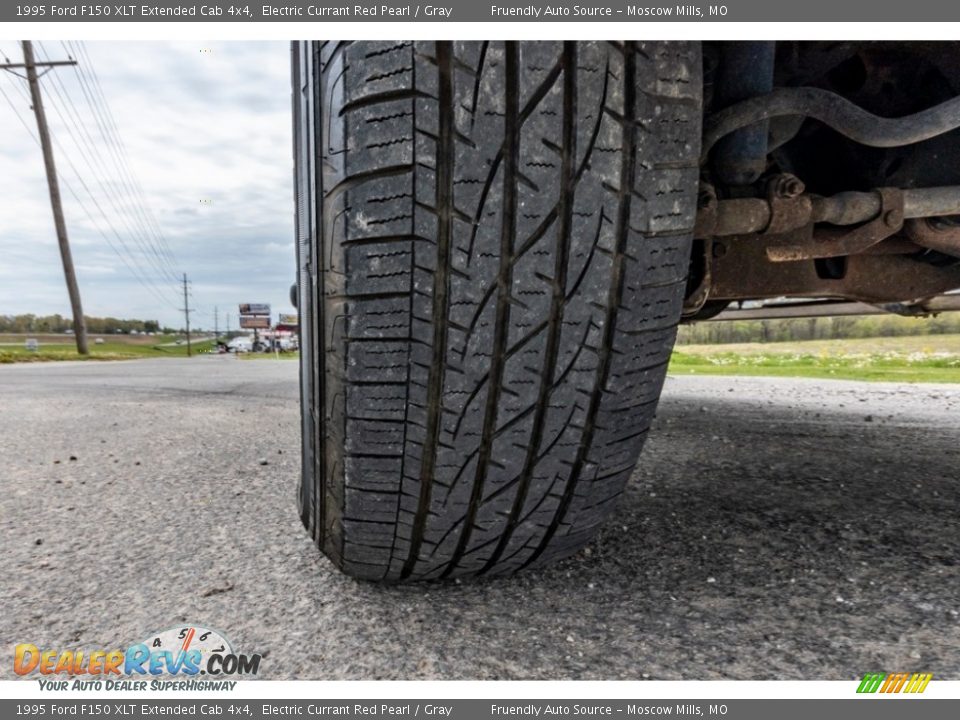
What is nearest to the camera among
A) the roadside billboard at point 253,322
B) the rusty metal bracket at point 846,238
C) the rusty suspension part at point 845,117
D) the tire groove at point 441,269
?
the tire groove at point 441,269

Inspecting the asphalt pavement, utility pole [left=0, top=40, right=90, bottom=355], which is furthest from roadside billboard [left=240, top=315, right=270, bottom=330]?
the asphalt pavement

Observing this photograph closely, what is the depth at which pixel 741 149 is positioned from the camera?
75 cm

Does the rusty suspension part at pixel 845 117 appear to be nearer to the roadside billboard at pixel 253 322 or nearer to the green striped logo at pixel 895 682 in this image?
the green striped logo at pixel 895 682

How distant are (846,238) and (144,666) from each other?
1106mm

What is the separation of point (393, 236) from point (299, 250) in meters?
0.24

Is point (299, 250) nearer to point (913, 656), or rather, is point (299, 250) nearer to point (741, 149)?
point (741, 149)

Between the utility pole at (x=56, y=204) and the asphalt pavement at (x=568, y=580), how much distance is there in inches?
590

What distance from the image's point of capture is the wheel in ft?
1.85

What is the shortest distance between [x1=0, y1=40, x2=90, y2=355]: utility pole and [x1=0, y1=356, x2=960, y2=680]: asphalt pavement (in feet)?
49.2

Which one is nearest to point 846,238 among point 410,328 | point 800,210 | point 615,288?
point 800,210

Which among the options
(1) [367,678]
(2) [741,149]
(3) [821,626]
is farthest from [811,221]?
(1) [367,678]

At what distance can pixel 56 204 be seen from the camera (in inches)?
559

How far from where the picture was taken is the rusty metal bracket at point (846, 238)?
0.85m

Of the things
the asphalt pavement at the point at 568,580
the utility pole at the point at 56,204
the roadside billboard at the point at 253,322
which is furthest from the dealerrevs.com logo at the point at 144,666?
the roadside billboard at the point at 253,322
